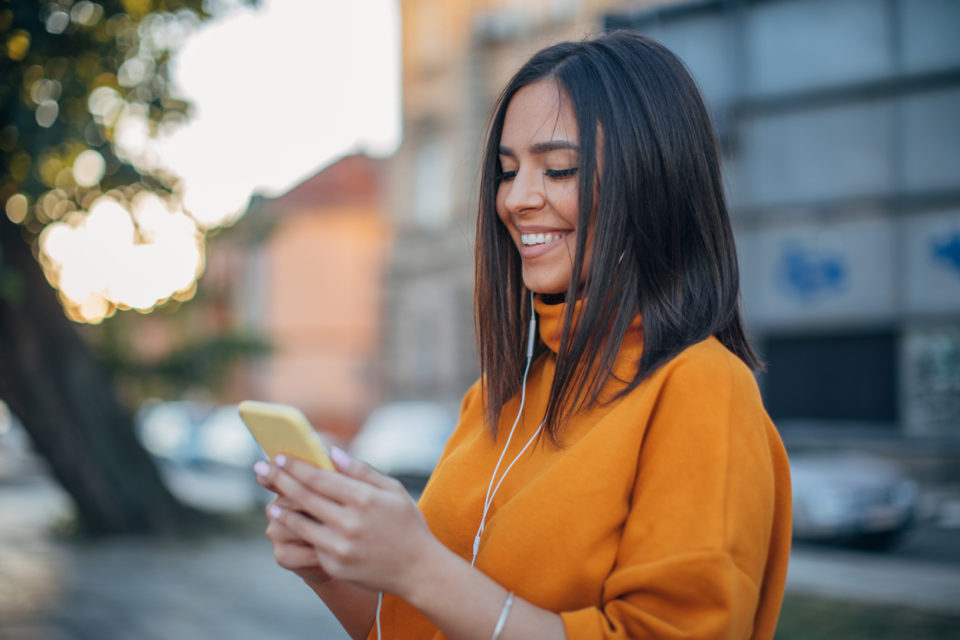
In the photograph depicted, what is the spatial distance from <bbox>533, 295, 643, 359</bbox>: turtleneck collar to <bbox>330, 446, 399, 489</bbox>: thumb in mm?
495

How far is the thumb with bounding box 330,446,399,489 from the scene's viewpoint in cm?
129

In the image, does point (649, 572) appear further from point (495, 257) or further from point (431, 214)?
point (431, 214)

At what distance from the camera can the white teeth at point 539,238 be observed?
1695mm

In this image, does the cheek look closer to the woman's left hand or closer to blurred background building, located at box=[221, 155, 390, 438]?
the woman's left hand

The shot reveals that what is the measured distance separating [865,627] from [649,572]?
5490 mm

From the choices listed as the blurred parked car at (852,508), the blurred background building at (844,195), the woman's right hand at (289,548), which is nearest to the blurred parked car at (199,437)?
the blurred background building at (844,195)

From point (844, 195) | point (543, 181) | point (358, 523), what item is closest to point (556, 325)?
point (543, 181)

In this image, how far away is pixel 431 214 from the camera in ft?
87.4

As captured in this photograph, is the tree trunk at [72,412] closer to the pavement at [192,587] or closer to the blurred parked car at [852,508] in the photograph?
the pavement at [192,587]

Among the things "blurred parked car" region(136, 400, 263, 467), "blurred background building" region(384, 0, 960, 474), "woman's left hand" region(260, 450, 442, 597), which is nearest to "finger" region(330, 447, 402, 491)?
"woman's left hand" region(260, 450, 442, 597)

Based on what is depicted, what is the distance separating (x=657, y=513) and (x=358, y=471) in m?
0.44

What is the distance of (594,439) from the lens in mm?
1471

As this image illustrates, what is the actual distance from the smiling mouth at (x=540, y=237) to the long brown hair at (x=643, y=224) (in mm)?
95

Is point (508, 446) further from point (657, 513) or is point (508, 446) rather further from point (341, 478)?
point (341, 478)
